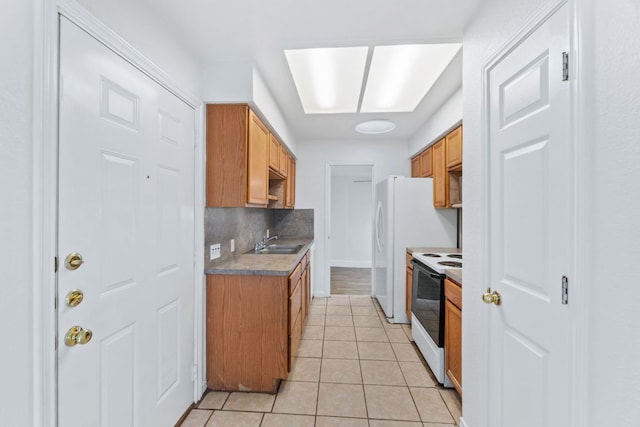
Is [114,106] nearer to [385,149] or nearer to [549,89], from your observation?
[549,89]

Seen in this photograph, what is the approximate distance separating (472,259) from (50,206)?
1874mm

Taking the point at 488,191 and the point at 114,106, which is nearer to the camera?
the point at 114,106

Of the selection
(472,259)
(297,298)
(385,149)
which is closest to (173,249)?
(297,298)

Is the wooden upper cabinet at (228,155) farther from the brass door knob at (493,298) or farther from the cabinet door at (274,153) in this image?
the brass door knob at (493,298)

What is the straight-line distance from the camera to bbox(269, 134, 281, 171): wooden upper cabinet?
2.68 m

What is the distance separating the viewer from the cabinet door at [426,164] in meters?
3.27

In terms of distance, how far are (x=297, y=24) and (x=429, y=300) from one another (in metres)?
2.21

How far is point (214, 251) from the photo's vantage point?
6.91 feet

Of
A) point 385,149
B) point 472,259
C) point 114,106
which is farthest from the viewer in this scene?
point 385,149

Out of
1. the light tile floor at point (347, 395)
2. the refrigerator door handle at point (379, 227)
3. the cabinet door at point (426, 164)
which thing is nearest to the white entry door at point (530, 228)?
the light tile floor at point (347, 395)

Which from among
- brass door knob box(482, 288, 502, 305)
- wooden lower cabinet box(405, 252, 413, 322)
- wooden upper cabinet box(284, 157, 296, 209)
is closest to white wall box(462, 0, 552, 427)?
brass door knob box(482, 288, 502, 305)

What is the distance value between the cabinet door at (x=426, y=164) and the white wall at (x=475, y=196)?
1.72 meters

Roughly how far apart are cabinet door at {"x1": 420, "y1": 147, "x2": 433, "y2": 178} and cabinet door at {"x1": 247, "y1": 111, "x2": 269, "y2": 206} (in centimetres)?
195

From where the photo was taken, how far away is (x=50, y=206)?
91 centimetres
